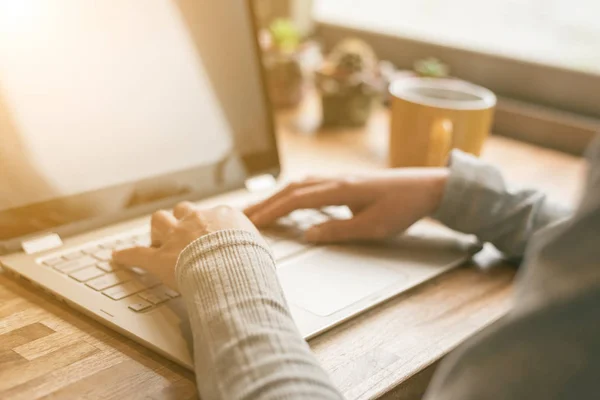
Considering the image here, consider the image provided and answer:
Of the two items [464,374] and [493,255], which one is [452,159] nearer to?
[493,255]

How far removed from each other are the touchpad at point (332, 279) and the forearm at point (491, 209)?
11cm

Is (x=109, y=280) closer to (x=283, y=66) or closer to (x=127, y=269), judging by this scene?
(x=127, y=269)

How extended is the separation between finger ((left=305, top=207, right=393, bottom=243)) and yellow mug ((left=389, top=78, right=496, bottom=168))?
19 cm

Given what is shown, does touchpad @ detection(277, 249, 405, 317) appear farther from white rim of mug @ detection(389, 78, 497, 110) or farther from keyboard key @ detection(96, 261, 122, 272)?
white rim of mug @ detection(389, 78, 497, 110)

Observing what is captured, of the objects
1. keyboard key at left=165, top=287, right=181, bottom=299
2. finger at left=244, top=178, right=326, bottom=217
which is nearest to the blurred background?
finger at left=244, top=178, right=326, bottom=217

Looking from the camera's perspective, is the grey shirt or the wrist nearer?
the grey shirt

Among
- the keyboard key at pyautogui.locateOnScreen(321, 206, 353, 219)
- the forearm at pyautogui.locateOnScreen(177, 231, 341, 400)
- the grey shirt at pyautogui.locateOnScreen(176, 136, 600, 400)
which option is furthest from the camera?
the keyboard key at pyautogui.locateOnScreen(321, 206, 353, 219)

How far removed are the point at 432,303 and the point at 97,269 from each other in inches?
13.6

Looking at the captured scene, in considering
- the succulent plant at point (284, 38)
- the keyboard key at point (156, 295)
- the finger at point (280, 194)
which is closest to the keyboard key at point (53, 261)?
the keyboard key at point (156, 295)

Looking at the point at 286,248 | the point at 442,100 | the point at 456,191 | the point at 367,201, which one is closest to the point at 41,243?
the point at 286,248

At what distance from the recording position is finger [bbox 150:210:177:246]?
0.68m

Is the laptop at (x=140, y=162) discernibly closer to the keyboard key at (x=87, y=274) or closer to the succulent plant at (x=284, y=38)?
the keyboard key at (x=87, y=274)

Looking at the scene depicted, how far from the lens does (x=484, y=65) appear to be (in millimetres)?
1372

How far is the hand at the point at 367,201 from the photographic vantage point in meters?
0.77
